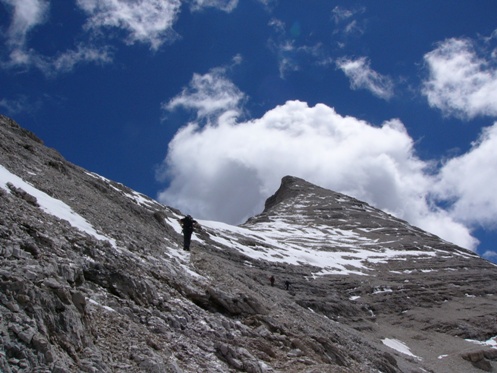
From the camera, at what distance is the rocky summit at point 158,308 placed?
417 inches

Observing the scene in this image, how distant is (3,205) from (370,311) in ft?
126

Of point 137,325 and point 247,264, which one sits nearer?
point 137,325

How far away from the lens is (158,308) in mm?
14938

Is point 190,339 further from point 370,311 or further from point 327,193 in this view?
point 327,193

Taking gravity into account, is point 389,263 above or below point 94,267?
above

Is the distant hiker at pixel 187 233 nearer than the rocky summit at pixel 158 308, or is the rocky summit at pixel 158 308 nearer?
the rocky summit at pixel 158 308

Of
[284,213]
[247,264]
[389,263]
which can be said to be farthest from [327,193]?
[247,264]

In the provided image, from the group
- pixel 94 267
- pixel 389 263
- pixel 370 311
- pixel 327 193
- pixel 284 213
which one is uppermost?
pixel 327 193

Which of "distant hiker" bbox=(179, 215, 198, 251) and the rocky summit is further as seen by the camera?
"distant hiker" bbox=(179, 215, 198, 251)

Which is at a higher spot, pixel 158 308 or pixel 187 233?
pixel 187 233

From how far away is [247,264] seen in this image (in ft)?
163

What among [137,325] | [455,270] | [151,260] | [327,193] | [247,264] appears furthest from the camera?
[327,193]

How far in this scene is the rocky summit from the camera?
10.6 m

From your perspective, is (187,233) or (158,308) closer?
(158,308)
